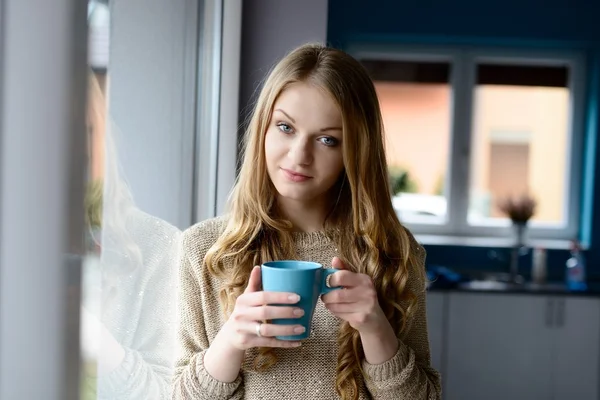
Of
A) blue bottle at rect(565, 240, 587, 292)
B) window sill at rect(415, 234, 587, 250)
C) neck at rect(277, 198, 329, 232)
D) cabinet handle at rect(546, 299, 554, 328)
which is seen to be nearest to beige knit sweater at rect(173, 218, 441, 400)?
neck at rect(277, 198, 329, 232)

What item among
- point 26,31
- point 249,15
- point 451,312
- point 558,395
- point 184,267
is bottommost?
point 558,395

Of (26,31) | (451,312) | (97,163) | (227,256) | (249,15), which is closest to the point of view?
(26,31)

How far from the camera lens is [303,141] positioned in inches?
43.4

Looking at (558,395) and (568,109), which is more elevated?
(568,109)

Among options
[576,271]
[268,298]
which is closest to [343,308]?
[268,298]

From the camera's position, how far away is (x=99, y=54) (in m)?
0.83

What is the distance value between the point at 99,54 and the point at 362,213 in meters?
0.57

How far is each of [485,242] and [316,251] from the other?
11.4 ft

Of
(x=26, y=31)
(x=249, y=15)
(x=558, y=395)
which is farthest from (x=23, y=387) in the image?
(x=558, y=395)

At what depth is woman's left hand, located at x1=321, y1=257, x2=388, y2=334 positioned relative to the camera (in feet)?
3.29

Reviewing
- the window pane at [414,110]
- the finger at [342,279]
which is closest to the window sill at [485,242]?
the window pane at [414,110]

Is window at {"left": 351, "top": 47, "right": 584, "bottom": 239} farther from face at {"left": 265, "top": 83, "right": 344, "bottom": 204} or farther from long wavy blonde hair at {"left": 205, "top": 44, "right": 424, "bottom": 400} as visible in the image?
face at {"left": 265, "top": 83, "right": 344, "bottom": 204}

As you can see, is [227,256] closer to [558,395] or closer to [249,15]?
[249,15]

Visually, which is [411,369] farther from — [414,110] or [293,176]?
[414,110]
